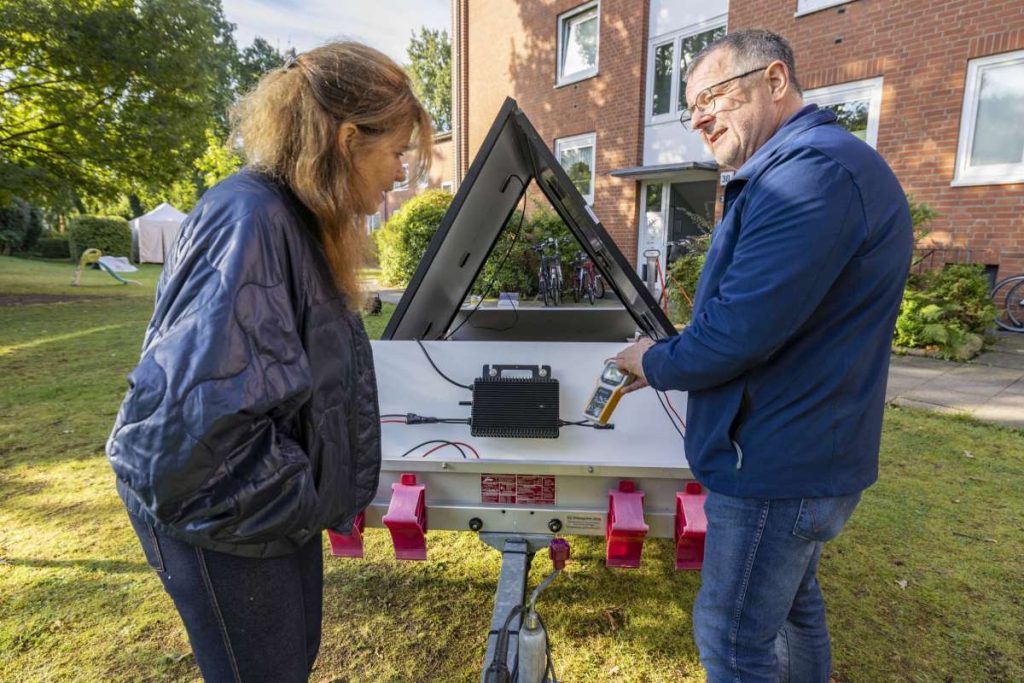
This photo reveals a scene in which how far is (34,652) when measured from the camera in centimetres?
211

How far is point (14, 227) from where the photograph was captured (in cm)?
2383

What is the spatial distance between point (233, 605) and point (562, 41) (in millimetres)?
14534

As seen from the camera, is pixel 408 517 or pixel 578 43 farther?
pixel 578 43

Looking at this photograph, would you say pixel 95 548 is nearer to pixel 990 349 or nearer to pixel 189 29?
pixel 990 349

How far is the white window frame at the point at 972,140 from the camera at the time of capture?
275 inches

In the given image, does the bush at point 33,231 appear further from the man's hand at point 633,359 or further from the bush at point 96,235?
the man's hand at point 633,359

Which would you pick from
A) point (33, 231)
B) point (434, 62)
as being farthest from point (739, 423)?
point (434, 62)

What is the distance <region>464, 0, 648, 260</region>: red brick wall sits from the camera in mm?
11672

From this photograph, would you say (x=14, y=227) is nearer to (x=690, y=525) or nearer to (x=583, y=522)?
(x=583, y=522)

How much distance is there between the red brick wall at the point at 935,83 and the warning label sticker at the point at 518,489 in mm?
8238

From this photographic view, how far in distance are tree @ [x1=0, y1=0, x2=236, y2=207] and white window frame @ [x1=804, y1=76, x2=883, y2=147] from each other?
36.2 ft

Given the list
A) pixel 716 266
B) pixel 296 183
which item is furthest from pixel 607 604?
pixel 296 183

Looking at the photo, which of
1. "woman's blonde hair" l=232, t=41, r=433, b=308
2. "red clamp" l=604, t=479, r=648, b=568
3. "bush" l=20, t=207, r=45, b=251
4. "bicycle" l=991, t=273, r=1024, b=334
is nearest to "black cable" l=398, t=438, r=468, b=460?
"red clamp" l=604, t=479, r=648, b=568

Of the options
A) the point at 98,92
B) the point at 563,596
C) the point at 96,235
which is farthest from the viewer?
the point at 96,235
